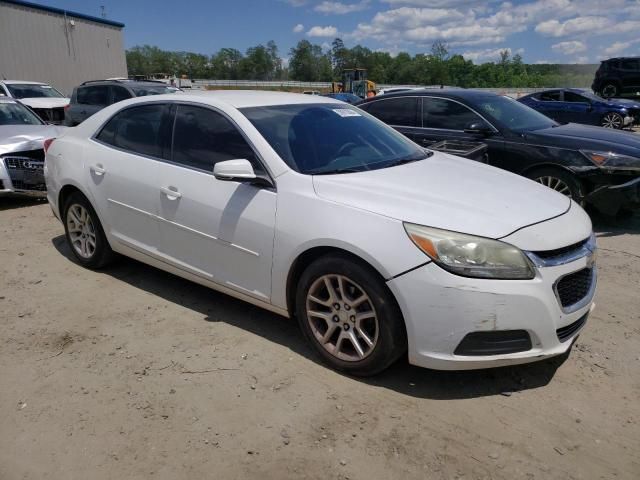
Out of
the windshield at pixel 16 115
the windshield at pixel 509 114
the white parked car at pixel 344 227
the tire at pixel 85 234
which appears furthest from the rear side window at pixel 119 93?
the windshield at pixel 509 114

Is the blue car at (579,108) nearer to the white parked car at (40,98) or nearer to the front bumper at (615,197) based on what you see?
the front bumper at (615,197)

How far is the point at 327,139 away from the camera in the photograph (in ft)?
11.9

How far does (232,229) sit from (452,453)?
5.99 feet

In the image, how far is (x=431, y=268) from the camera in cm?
265

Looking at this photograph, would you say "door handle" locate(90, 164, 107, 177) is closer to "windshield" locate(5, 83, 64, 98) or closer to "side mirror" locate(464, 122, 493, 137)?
"side mirror" locate(464, 122, 493, 137)

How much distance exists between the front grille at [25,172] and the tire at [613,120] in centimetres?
1490

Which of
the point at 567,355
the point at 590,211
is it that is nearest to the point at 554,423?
the point at 567,355

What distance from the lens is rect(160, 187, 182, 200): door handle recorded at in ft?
12.0

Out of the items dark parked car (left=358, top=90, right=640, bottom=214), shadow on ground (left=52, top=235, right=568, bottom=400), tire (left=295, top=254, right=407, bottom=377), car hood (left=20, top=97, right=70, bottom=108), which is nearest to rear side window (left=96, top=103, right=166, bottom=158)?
shadow on ground (left=52, top=235, right=568, bottom=400)

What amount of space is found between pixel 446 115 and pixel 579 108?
10503mm

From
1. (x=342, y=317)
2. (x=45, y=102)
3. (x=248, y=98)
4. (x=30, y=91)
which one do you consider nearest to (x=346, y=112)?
(x=248, y=98)

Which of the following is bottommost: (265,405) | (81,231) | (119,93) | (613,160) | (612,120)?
(265,405)

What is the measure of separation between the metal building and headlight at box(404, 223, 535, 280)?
86.8 feet

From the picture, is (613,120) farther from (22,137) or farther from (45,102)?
(45,102)
